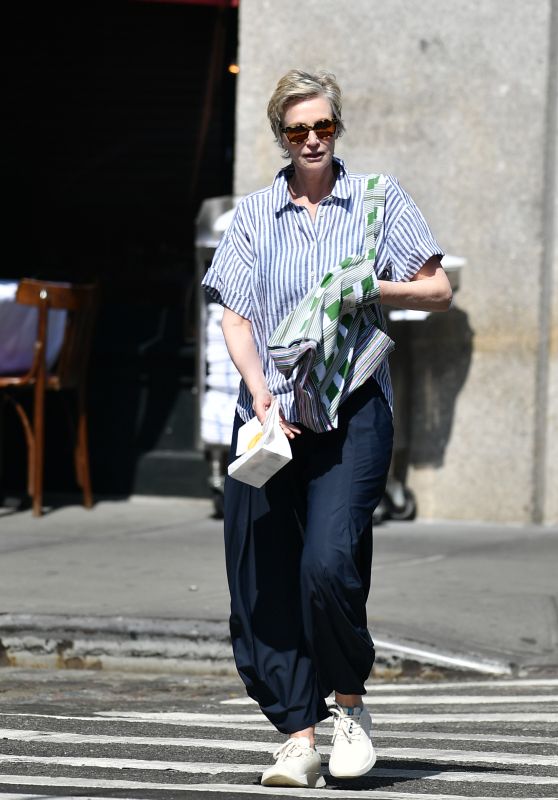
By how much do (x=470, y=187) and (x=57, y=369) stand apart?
8.93 ft

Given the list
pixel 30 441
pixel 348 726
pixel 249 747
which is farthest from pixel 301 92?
pixel 30 441

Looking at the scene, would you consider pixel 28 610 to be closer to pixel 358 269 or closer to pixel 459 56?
pixel 358 269

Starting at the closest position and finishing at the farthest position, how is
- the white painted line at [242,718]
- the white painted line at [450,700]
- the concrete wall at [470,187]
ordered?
the white painted line at [242,718] → the white painted line at [450,700] → the concrete wall at [470,187]

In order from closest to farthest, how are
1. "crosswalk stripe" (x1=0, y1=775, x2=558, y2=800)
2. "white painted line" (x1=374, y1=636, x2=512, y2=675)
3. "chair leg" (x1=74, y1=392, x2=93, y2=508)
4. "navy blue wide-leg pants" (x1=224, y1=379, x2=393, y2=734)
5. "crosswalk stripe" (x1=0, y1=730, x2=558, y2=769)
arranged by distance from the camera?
"crosswalk stripe" (x1=0, y1=775, x2=558, y2=800) < "navy blue wide-leg pants" (x1=224, y1=379, x2=393, y2=734) < "crosswalk stripe" (x1=0, y1=730, x2=558, y2=769) < "white painted line" (x1=374, y1=636, x2=512, y2=675) < "chair leg" (x1=74, y1=392, x2=93, y2=508)

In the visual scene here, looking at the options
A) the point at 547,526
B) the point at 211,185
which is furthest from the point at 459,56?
the point at 547,526

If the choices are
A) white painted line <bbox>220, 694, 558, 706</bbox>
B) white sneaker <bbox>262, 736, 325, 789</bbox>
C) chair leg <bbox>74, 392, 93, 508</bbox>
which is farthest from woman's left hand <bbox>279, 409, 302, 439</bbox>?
chair leg <bbox>74, 392, 93, 508</bbox>

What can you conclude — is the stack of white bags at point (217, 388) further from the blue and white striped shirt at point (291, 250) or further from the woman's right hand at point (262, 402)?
the woman's right hand at point (262, 402)

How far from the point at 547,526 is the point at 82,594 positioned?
3.46 m

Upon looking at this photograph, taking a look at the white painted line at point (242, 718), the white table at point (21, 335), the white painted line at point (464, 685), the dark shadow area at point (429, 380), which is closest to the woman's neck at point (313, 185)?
the white painted line at point (242, 718)

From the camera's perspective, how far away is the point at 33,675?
266 inches

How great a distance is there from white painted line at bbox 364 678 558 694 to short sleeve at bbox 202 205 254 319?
7.96ft

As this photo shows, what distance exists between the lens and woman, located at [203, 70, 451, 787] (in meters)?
4.29

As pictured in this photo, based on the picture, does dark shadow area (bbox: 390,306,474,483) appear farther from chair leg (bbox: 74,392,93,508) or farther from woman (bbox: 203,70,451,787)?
woman (bbox: 203,70,451,787)

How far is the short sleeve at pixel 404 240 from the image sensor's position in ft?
14.4
